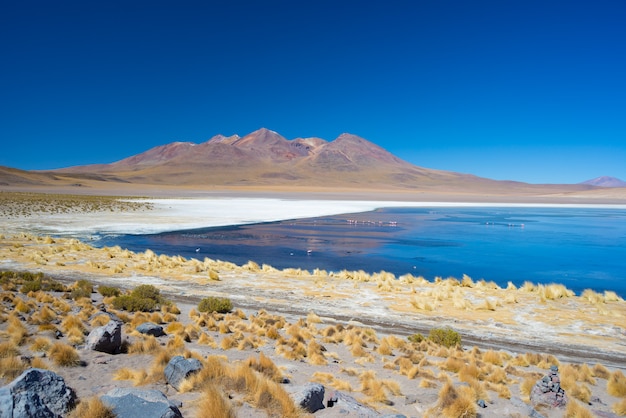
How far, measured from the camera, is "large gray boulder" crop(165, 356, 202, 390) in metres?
6.18

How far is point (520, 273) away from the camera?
20.1 m

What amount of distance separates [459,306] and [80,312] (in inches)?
377

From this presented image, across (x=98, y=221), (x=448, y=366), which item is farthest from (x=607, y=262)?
(x=98, y=221)

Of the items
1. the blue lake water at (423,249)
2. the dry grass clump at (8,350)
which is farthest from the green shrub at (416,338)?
the blue lake water at (423,249)

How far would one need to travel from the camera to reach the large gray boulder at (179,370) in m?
6.18

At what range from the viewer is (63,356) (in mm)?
6699

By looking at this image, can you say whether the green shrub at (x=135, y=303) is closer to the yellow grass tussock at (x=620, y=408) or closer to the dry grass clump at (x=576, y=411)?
the dry grass clump at (x=576, y=411)

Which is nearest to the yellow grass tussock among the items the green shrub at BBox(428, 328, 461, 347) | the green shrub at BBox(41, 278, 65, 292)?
the green shrub at BBox(428, 328, 461, 347)

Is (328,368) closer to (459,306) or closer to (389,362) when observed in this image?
(389,362)

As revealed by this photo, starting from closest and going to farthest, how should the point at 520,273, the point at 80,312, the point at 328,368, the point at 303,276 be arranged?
the point at 328,368 → the point at 80,312 → the point at 303,276 → the point at 520,273

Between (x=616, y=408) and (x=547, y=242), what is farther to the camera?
(x=547, y=242)

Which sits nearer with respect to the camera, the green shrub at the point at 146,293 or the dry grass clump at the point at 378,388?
the dry grass clump at the point at 378,388

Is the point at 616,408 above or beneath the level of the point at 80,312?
beneath

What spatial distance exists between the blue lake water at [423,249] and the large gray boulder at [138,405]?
14.7m
